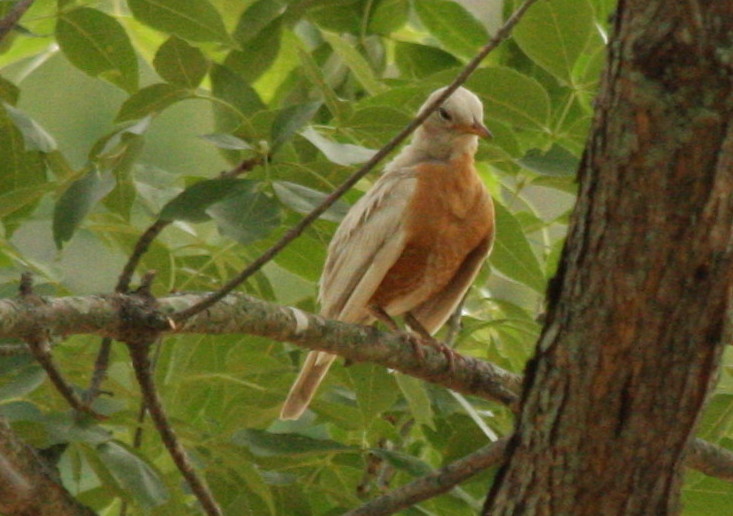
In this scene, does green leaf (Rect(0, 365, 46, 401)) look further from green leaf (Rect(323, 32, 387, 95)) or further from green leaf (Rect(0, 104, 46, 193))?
green leaf (Rect(323, 32, 387, 95))

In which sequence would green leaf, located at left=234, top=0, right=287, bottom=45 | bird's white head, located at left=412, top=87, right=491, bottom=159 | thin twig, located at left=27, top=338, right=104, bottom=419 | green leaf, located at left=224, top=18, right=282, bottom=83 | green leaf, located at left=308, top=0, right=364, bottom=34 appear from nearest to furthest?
thin twig, located at left=27, top=338, right=104, bottom=419, green leaf, located at left=234, top=0, right=287, bottom=45, green leaf, located at left=224, top=18, right=282, bottom=83, green leaf, located at left=308, top=0, right=364, bottom=34, bird's white head, located at left=412, top=87, right=491, bottom=159

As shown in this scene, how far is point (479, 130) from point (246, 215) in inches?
53.0

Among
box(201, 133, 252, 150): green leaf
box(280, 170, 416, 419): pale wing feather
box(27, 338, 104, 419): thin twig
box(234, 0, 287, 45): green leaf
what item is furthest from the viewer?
box(280, 170, 416, 419): pale wing feather

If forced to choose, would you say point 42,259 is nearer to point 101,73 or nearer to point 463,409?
point 101,73

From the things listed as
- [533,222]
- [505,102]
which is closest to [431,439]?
[533,222]

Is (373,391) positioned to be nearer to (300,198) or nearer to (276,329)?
(276,329)

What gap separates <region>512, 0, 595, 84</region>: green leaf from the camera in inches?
129

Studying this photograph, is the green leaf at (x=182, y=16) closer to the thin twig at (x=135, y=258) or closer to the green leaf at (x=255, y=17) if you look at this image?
the green leaf at (x=255, y=17)

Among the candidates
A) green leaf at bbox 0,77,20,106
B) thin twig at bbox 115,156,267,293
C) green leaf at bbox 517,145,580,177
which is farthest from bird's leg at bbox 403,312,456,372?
green leaf at bbox 0,77,20,106

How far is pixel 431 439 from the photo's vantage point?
3584 mm

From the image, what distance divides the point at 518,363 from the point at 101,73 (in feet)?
4.70

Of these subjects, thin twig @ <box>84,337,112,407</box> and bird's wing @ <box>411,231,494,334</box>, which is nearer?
thin twig @ <box>84,337,112,407</box>

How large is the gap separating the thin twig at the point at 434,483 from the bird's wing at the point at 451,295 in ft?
4.29

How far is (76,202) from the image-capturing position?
2.73m
